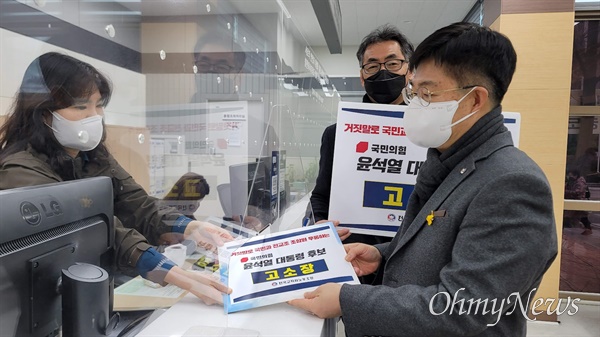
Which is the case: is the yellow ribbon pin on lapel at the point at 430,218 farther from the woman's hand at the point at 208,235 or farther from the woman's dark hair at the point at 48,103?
the woman's dark hair at the point at 48,103

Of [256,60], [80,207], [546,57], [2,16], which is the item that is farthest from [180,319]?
[256,60]

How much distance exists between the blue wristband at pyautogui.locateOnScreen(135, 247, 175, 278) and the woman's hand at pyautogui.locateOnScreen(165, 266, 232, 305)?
0.26 feet

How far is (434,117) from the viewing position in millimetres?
941

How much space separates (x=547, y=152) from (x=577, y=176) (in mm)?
810

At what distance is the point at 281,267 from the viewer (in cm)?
94

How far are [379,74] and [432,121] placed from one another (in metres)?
0.73

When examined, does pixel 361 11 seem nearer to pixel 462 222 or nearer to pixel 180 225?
pixel 180 225

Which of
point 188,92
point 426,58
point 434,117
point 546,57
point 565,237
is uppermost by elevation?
point 546,57

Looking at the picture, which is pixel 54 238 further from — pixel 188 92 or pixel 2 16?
pixel 188 92

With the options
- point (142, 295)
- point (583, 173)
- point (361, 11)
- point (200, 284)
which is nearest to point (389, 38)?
point (200, 284)

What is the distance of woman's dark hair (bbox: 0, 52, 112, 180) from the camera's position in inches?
49.9

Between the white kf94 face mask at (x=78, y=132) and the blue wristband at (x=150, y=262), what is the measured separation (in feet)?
1.69

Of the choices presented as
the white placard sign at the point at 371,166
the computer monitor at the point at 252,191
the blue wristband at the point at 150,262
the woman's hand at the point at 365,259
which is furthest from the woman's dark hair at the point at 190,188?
the woman's hand at the point at 365,259

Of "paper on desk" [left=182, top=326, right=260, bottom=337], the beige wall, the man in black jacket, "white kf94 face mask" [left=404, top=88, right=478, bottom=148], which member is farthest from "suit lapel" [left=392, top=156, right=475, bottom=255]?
the beige wall
